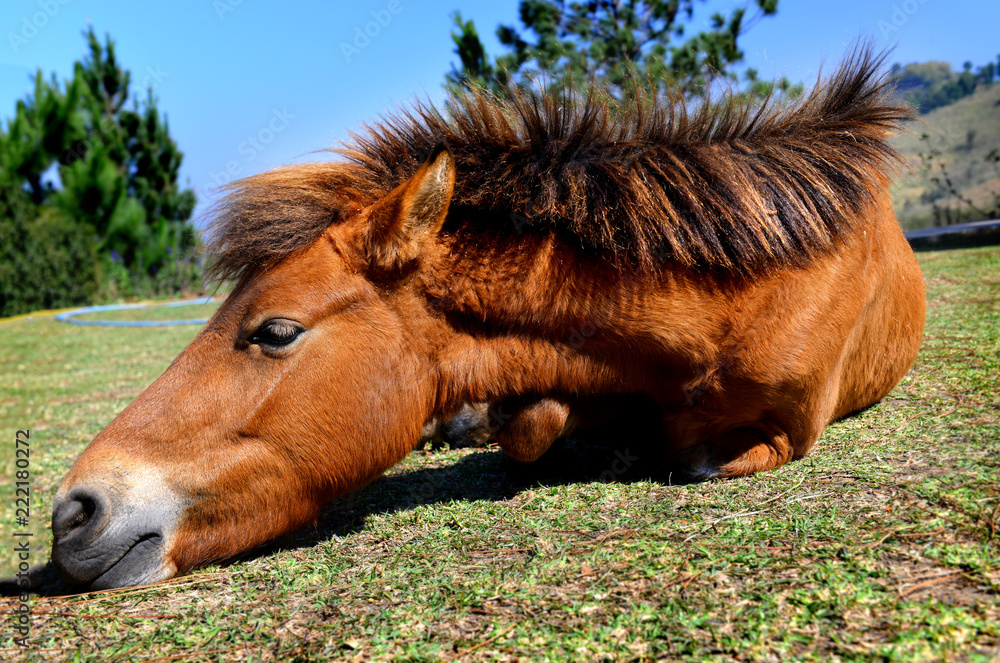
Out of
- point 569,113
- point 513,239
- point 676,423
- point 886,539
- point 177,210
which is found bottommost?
point 886,539

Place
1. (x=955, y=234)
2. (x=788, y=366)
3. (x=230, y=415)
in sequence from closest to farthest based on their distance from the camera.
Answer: (x=230, y=415), (x=788, y=366), (x=955, y=234)

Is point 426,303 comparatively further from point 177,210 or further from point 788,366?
point 177,210

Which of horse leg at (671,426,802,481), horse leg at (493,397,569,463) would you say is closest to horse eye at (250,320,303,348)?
horse leg at (493,397,569,463)

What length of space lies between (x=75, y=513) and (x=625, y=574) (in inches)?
64.9

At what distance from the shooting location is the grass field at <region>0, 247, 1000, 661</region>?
1.40 m

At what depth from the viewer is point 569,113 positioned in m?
2.46

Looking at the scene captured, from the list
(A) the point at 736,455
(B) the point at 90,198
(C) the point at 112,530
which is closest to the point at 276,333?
(C) the point at 112,530

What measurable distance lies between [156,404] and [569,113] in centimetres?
182

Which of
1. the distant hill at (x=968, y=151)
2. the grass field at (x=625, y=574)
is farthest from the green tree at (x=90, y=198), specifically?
the distant hill at (x=968, y=151)

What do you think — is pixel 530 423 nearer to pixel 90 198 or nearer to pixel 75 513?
pixel 75 513

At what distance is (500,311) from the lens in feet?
7.41

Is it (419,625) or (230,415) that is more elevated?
(230,415)

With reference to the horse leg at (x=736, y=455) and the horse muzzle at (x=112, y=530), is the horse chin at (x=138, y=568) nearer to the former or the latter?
the horse muzzle at (x=112, y=530)

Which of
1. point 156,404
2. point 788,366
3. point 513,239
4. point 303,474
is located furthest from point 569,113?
point 156,404
